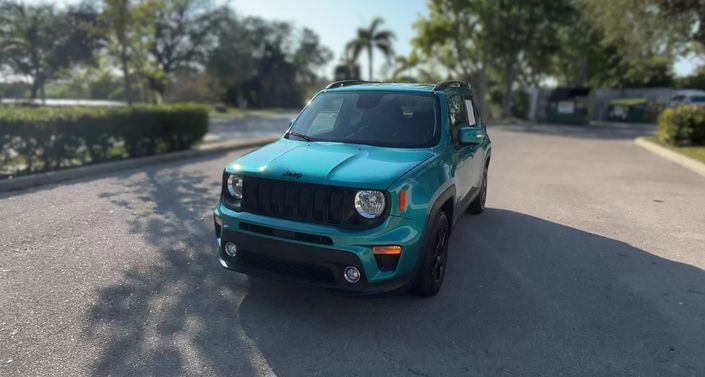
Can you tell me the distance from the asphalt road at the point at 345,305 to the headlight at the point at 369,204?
877 mm

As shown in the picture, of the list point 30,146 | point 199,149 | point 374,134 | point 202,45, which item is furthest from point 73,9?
point 374,134

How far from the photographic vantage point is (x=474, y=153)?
18.1 feet

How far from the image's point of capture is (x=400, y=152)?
412cm

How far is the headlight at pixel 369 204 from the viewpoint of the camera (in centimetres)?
344

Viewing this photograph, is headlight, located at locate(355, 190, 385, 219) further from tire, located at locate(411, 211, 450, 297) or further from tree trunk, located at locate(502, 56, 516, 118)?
tree trunk, located at locate(502, 56, 516, 118)

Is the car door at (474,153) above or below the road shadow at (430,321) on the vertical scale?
above

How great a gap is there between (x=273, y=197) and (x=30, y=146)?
7128 mm

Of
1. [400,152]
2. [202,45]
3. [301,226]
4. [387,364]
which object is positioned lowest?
[387,364]

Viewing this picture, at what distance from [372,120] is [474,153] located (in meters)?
1.49

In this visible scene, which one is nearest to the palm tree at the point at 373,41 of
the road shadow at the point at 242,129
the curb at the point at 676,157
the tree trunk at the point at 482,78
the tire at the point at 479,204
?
the tree trunk at the point at 482,78

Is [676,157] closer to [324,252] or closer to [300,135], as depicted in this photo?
[300,135]

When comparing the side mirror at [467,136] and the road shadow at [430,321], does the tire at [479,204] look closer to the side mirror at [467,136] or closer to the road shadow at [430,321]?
the road shadow at [430,321]

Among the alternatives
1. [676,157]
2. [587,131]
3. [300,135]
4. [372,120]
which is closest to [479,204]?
[372,120]

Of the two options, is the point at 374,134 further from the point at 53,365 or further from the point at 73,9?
the point at 73,9
